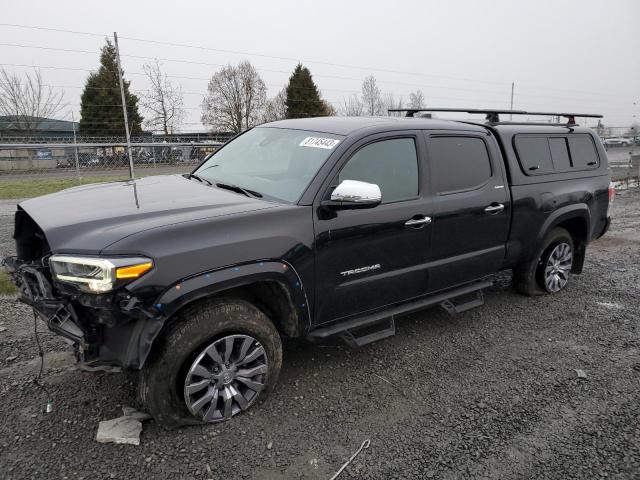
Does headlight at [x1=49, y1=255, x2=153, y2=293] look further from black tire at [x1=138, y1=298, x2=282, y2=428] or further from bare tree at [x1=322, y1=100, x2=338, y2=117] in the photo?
bare tree at [x1=322, y1=100, x2=338, y2=117]

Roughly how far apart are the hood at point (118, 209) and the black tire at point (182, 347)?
56cm

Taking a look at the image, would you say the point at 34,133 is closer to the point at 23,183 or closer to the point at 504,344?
the point at 23,183

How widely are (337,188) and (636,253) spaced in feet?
20.2

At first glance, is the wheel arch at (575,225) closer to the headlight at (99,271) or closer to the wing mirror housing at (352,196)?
the wing mirror housing at (352,196)

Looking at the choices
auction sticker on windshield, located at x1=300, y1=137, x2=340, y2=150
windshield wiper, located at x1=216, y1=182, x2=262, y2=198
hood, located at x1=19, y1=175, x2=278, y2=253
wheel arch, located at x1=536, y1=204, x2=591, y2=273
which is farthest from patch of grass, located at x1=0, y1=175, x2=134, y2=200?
wheel arch, located at x1=536, y1=204, x2=591, y2=273

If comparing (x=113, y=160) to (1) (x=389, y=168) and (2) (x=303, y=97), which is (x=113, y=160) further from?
(2) (x=303, y=97)

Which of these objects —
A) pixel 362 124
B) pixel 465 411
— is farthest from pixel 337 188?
pixel 465 411

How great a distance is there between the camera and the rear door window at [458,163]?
3.84 metres

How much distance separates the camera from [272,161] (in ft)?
12.2

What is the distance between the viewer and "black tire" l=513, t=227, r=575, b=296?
5.01 meters

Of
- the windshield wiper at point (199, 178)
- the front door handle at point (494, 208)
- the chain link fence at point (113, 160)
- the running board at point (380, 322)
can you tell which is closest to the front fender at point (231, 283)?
the running board at point (380, 322)

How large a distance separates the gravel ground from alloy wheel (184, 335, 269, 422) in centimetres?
11

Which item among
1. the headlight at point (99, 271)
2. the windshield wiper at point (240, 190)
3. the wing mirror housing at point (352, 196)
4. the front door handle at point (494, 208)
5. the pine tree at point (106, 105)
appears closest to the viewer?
the headlight at point (99, 271)

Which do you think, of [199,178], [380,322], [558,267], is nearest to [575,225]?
[558,267]
